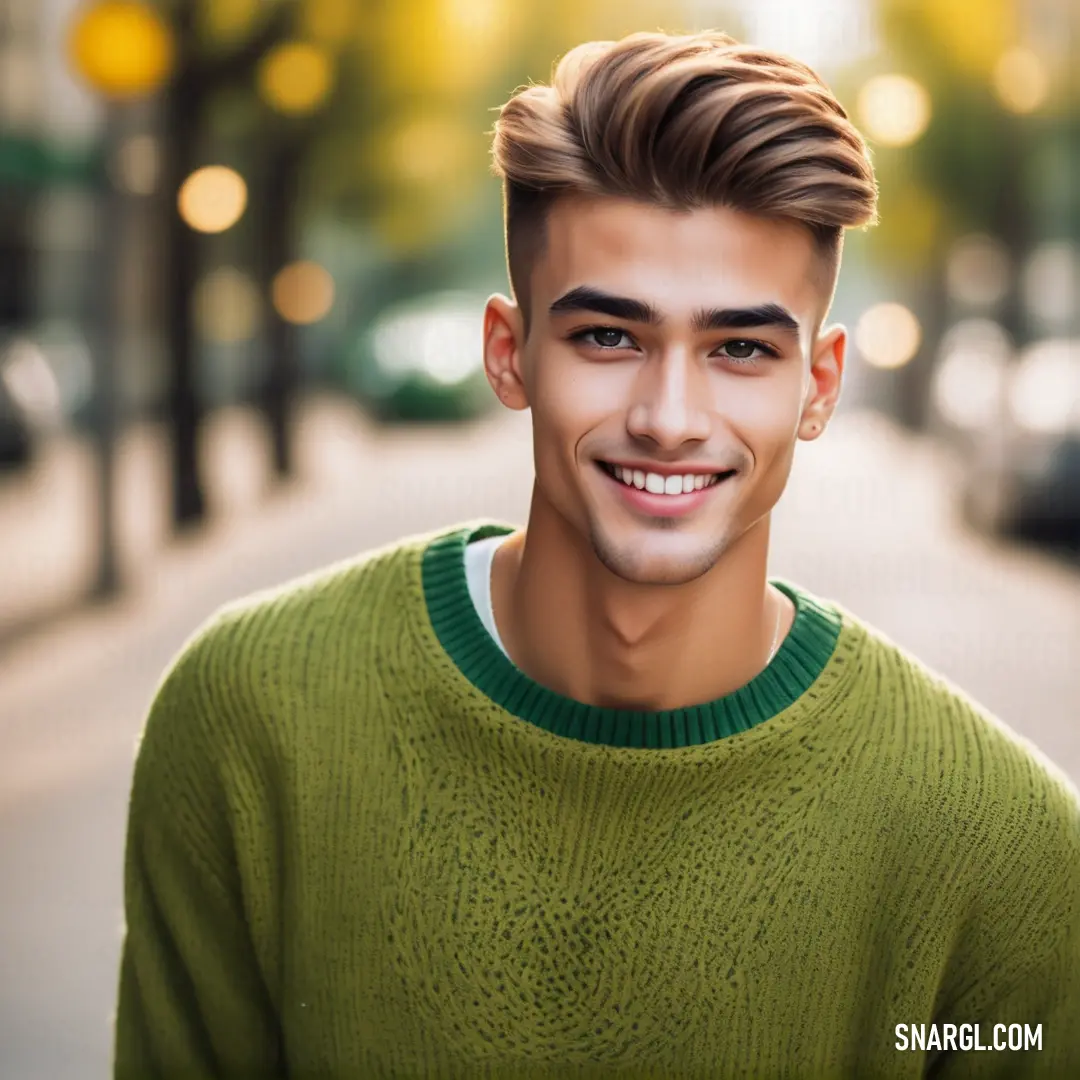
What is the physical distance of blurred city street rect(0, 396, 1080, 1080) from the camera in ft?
20.6

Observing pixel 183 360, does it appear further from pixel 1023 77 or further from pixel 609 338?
pixel 609 338

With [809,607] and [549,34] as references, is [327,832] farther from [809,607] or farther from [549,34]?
[549,34]

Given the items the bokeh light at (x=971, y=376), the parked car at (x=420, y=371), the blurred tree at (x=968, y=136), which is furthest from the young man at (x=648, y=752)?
the parked car at (x=420, y=371)

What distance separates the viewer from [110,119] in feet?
41.5

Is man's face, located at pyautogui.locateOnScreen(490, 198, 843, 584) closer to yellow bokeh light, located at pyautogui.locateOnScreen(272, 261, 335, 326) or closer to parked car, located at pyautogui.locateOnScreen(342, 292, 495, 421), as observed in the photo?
yellow bokeh light, located at pyautogui.locateOnScreen(272, 261, 335, 326)

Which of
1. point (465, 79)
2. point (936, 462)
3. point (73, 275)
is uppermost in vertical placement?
point (465, 79)

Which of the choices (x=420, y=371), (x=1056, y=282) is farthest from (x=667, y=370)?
(x=1056, y=282)

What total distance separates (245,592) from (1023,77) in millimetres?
12645

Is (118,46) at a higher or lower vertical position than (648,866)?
higher

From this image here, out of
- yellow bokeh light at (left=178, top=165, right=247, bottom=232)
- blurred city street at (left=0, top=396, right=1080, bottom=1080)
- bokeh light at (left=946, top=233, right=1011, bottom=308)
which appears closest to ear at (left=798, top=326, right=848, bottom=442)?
blurred city street at (left=0, top=396, right=1080, bottom=1080)

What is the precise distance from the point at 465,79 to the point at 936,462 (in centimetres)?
842

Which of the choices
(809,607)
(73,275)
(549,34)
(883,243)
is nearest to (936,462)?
(883,243)

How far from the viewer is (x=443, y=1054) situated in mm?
2318

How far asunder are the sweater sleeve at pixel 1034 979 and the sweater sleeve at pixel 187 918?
1.02 metres
